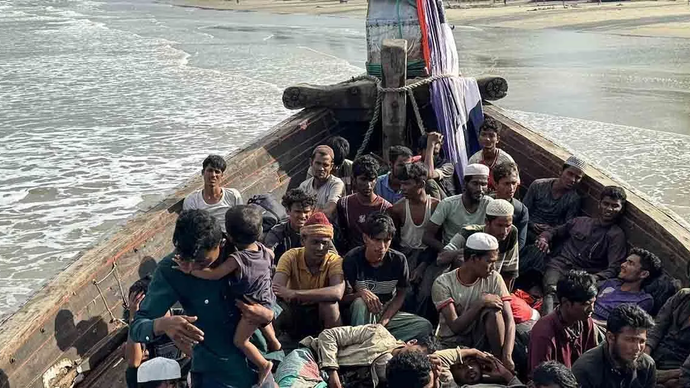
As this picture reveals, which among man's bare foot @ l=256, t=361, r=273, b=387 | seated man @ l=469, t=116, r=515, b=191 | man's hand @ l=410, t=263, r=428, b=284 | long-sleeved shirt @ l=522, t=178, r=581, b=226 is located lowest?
man's hand @ l=410, t=263, r=428, b=284

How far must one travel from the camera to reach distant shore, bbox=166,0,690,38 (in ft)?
97.6

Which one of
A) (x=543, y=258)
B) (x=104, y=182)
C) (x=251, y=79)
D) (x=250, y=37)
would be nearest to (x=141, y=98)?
(x=251, y=79)

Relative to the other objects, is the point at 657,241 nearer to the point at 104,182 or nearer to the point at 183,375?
the point at 183,375

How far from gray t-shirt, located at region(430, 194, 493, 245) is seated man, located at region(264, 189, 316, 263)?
2.78 feet

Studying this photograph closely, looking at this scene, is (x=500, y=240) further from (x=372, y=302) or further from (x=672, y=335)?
(x=672, y=335)

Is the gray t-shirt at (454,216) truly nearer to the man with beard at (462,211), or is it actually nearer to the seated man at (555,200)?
the man with beard at (462,211)

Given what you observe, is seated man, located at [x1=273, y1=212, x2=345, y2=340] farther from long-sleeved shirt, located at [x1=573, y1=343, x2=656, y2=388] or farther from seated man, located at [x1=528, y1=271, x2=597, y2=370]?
long-sleeved shirt, located at [x1=573, y1=343, x2=656, y2=388]

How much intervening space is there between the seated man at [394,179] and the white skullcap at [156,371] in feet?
8.36

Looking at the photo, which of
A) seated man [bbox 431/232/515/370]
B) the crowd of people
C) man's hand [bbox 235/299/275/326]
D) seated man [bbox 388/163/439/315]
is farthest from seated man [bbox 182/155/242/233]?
man's hand [bbox 235/299/275/326]

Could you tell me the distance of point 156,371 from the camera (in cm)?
297

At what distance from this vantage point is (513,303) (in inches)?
159

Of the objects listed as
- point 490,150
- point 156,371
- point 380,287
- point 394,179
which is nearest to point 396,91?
point 490,150

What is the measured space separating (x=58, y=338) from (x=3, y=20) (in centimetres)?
4630

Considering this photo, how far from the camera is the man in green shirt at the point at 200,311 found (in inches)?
107
